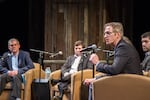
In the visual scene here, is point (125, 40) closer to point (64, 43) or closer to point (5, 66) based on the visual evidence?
point (5, 66)

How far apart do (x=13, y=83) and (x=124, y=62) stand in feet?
9.38

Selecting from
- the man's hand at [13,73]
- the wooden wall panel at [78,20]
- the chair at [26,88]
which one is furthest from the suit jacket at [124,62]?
the wooden wall panel at [78,20]

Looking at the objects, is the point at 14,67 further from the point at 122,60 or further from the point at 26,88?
the point at 122,60

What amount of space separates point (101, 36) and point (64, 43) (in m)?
0.78

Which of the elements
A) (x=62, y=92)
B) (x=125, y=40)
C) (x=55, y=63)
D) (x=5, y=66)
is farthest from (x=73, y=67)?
(x=125, y=40)

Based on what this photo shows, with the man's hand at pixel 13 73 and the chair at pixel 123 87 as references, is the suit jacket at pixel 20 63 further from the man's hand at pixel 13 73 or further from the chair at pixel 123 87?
the chair at pixel 123 87

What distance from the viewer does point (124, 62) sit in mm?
4328

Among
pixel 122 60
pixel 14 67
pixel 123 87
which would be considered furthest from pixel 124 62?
pixel 14 67

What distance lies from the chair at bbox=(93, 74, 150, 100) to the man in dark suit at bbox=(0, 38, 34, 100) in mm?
2671

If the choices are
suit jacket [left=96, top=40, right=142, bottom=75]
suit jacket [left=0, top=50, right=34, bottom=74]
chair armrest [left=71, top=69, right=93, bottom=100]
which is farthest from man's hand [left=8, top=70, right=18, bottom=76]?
suit jacket [left=96, top=40, right=142, bottom=75]

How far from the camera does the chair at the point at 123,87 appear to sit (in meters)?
4.18

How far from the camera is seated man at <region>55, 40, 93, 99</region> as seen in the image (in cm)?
653

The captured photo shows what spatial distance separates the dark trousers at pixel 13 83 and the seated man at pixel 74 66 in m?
0.65

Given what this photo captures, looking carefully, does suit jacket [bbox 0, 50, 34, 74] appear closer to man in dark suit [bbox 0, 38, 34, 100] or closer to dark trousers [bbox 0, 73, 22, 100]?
man in dark suit [bbox 0, 38, 34, 100]
